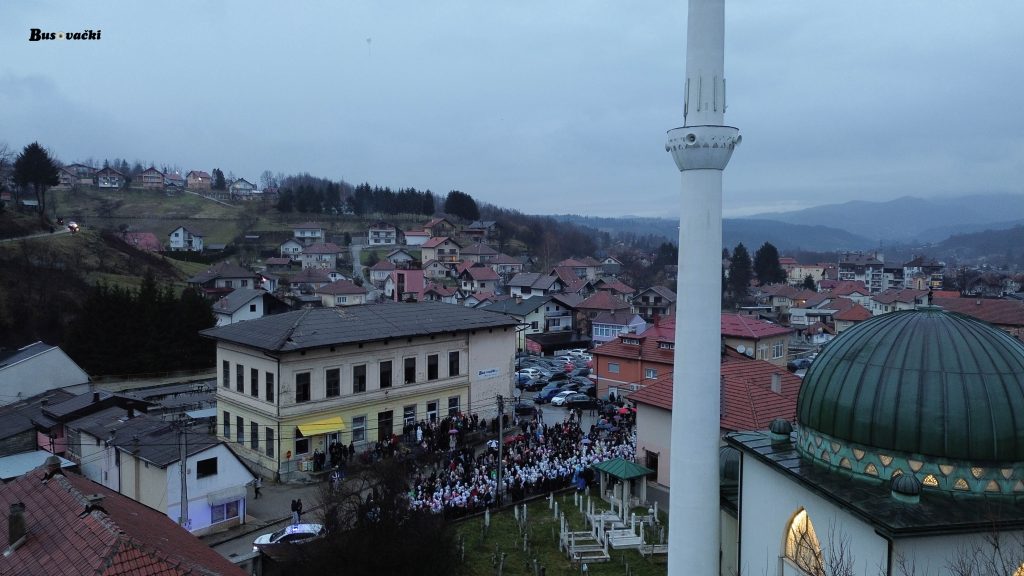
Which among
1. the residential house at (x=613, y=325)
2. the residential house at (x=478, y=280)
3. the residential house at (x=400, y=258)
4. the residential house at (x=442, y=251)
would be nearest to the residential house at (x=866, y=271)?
the residential house at (x=442, y=251)

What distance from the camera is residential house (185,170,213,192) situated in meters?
146

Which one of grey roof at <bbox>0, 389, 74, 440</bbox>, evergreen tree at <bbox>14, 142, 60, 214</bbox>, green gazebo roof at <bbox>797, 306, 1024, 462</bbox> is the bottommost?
grey roof at <bbox>0, 389, 74, 440</bbox>

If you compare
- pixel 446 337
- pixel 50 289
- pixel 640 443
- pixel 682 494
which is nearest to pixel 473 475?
pixel 640 443

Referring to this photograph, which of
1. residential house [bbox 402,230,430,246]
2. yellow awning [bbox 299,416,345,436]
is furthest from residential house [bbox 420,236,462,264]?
yellow awning [bbox 299,416,345,436]

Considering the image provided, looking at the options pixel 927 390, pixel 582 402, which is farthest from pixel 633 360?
pixel 927 390

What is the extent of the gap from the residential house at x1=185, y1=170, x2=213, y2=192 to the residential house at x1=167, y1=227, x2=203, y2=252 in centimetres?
4819

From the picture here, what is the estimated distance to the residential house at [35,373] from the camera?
3070 cm

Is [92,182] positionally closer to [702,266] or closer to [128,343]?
[128,343]

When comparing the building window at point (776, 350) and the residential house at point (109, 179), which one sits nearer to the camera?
the building window at point (776, 350)

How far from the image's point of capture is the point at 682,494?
42.3 ft

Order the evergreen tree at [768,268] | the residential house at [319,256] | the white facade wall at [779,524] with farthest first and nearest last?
1. the evergreen tree at [768,268]
2. the residential house at [319,256]
3. the white facade wall at [779,524]

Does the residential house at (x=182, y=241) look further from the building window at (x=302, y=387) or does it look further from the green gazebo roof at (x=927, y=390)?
the green gazebo roof at (x=927, y=390)

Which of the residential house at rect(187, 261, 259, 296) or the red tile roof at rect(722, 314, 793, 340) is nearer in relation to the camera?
the red tile roof at rect(722, 314, 793, 340)

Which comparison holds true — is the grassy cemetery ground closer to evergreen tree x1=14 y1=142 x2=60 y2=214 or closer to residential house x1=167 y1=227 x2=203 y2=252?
evergreen tree x1=14 y1=142 x2=60 y2=214
